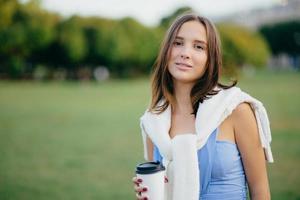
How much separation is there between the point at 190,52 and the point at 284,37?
8162 cm

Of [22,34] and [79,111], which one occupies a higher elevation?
[22,34]

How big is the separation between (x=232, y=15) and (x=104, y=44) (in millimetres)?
62950

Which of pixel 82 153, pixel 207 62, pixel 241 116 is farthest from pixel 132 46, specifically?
pixel 241 116

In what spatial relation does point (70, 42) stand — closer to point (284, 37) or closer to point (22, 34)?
point (22, 34)

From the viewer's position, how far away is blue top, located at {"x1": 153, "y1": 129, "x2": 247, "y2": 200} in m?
2.08

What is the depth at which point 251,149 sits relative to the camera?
2119 mm

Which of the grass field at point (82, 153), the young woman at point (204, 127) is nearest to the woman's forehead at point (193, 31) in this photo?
the young woman at point (204, 127)

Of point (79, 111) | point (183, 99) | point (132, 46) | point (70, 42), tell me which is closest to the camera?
point (183, 99)

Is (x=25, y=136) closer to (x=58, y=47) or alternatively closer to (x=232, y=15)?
(x=58, y=47)

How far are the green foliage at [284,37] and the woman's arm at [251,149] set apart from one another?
260 ft

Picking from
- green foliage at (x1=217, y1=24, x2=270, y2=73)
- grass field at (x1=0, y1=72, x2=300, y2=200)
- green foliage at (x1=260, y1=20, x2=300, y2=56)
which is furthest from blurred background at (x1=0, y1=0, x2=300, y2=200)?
green foliage at (x1=260, y1=20, x2=300, y2=56)

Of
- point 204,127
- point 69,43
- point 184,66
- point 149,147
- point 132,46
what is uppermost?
point 69,43

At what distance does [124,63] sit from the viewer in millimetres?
49594

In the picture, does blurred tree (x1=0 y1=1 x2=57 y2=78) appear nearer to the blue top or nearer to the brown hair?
the brown hair
